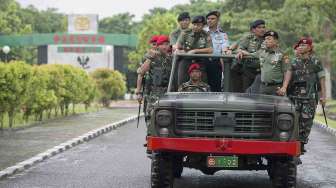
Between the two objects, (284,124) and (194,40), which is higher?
(194,40)

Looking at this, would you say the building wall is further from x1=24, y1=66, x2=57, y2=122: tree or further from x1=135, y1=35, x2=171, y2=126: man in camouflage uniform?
x1=135, y1=35, x2=171, y2=126: man in camouflage uniform

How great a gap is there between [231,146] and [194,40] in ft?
8.42

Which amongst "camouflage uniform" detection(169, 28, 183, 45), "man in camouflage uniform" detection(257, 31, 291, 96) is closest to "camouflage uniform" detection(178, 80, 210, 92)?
"man in camouflage uniform" detection(257, 31, 291, 96)

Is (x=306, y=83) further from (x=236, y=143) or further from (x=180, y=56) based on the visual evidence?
(x=236, y=143)

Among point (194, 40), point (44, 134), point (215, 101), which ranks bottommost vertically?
point (44, 134)

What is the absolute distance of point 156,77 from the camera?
11.5 meters

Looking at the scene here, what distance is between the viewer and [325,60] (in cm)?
4797

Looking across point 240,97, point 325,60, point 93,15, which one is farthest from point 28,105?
point 93,15

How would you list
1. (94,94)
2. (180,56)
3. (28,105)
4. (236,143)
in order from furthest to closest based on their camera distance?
(94,94) < (28,105) < (180,56) < (236,143)

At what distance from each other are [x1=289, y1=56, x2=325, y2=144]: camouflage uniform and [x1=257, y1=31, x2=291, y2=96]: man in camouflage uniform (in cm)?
94

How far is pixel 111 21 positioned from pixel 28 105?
3163 inches

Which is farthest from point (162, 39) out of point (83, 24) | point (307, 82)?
point (83, 24)

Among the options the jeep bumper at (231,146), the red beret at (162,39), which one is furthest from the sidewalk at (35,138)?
the jeep bumper at (231,146)

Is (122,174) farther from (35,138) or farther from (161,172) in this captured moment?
(35,138)
